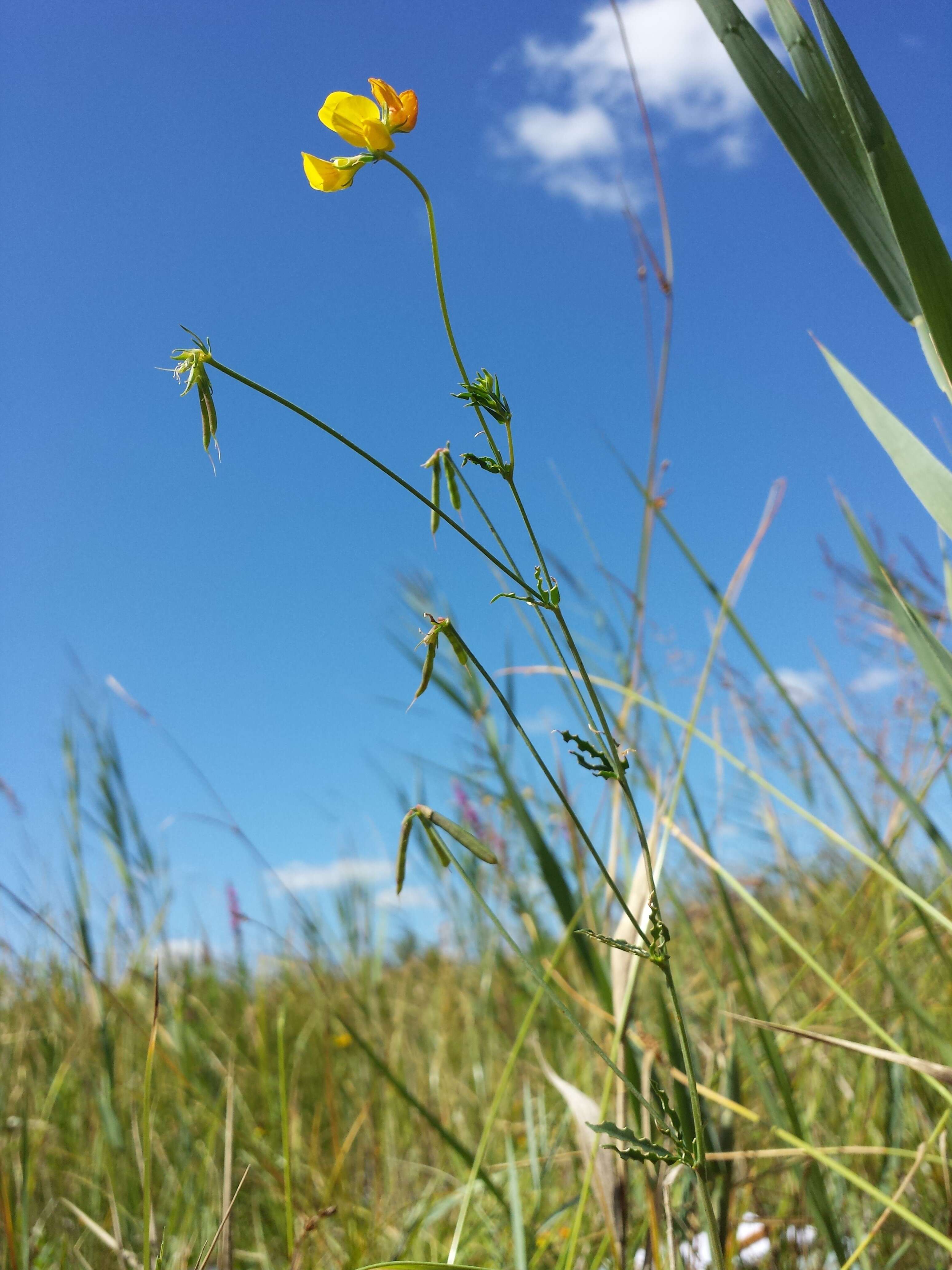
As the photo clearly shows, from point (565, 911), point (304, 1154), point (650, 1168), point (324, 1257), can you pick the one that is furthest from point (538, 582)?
point (304, 1154)

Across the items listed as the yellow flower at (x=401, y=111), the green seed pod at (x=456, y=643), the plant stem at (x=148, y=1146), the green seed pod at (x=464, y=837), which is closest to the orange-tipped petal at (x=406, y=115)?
the yellow flower at (x=401, y=111)

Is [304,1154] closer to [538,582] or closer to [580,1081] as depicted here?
[580,1081]

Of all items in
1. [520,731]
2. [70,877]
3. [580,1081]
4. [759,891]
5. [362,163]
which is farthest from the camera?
[759,891]

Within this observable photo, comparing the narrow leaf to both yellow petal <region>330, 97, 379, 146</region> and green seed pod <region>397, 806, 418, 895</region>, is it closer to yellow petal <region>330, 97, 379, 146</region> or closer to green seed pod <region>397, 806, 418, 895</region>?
green seed pod <region>397, 806, 418, 895</region>

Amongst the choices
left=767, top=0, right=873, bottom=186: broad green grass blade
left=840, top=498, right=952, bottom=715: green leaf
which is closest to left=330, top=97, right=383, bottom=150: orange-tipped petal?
left=767, top=0, right=873, bottom=186: broad green grass blade

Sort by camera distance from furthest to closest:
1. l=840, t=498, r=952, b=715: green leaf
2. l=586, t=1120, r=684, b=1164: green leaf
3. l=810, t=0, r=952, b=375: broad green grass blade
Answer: l=840, t=498, r=952, b=715: green leaf < l=810, t=0, r=952, b=375: broad green grass blade < l=586, t=1120, r=684, b=1164: green leaf

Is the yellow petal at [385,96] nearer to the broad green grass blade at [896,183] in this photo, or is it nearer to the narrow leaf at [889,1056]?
the broad green grass blade at [896,183]
